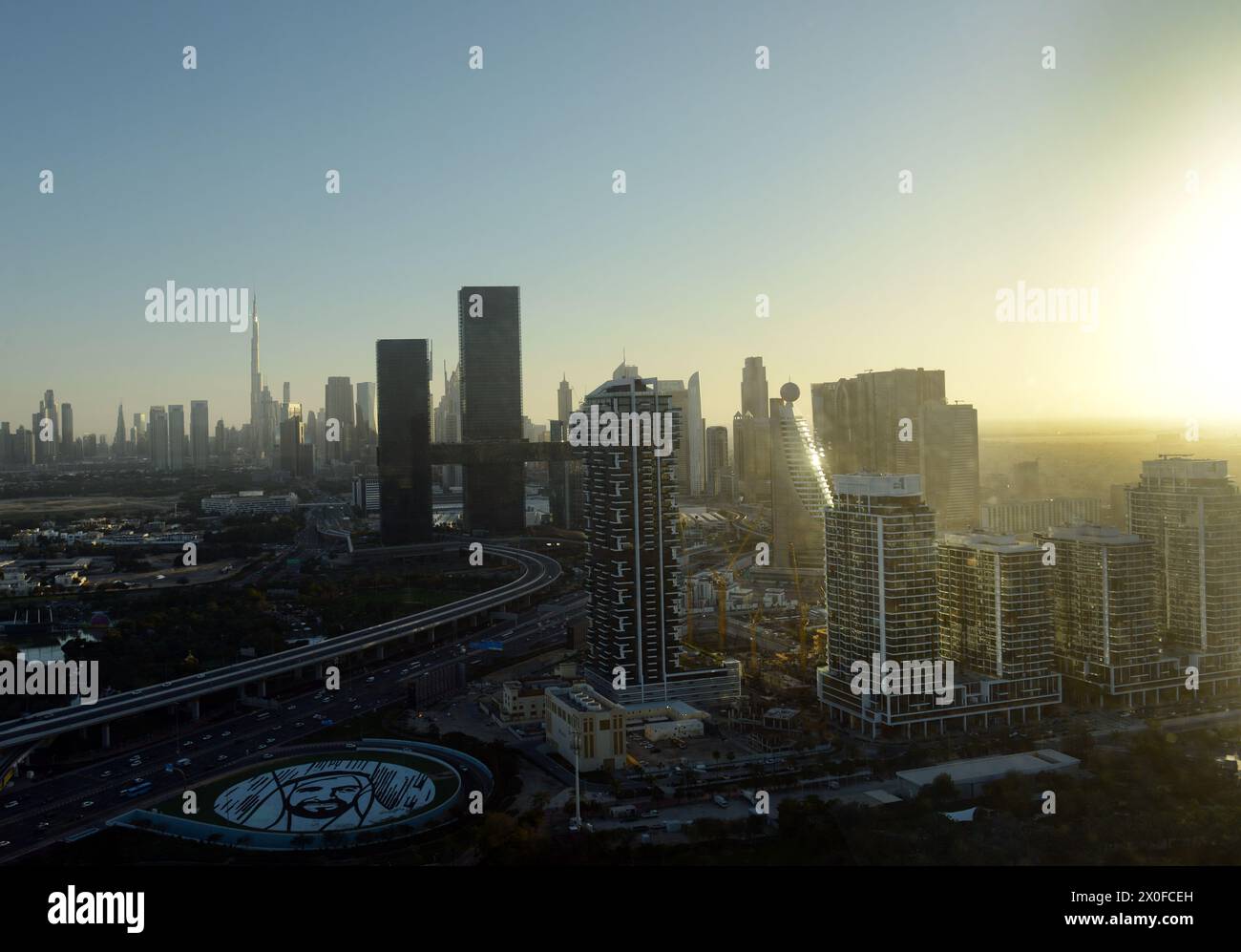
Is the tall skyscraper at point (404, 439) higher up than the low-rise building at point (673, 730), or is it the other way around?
the tall skyscraper at point (404, 439)

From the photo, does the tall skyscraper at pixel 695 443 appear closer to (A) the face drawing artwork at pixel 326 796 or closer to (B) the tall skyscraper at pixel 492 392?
(B) the tall skyscraper at pixel 492 392

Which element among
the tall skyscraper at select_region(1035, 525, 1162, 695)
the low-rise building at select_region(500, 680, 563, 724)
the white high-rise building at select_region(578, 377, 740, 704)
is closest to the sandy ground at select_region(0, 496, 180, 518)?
the low-rise building at select_region(500, 680, 563, 724)

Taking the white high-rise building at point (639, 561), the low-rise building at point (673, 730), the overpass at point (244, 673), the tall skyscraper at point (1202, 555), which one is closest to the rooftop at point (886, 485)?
the white high-rise building at point (639, 561)

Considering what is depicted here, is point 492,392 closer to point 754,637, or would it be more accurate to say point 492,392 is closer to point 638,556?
point 754,637

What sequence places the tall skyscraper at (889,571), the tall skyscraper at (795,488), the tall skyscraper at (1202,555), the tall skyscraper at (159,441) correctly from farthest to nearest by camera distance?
the tall skyscraper at (159,441) < the tall skyscraper at (795,488) < the tall skyscraper at (1202,555) < the tall skyscraper at (889,571)

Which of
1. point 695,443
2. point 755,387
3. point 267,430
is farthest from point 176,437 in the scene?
point 755,387

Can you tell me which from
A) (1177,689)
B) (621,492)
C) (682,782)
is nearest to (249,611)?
(621,492)

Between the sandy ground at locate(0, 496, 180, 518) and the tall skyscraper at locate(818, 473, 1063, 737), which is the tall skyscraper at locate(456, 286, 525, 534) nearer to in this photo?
the sandy ground at locate(0, 496, 180, 518)
